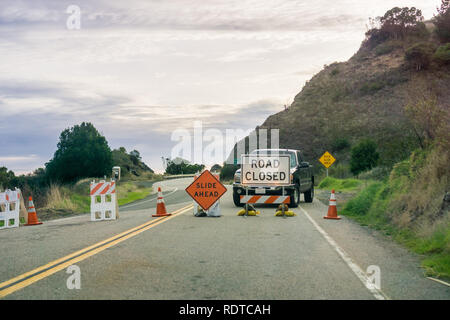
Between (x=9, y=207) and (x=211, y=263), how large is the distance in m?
9.49

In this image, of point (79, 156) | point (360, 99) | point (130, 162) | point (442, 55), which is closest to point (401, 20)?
point (442, 55)

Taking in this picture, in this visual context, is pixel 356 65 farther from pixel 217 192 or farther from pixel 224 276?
pixel 224 276

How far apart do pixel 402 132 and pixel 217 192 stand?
4676cm

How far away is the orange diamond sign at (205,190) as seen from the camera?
14.9 meters

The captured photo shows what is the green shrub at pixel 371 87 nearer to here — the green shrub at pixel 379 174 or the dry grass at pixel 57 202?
the green shrub at pixel 379 174

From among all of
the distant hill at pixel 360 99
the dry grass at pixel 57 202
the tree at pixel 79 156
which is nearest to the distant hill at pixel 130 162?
the tree at pixel 79 156

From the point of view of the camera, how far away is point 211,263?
25.1 ft

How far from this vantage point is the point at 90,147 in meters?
81.4

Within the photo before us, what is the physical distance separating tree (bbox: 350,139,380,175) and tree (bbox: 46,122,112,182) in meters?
46.7

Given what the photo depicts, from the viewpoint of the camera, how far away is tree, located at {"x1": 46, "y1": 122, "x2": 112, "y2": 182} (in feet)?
263

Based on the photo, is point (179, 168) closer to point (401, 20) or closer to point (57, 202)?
point (401, 20)
